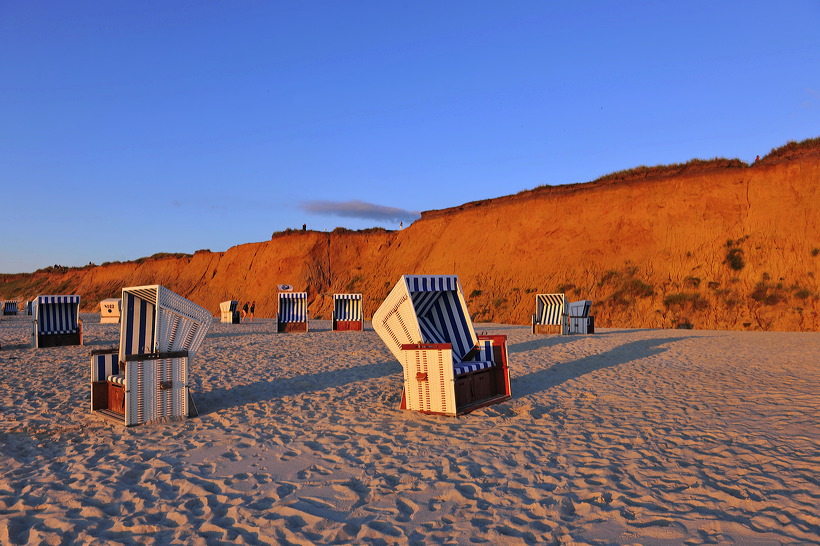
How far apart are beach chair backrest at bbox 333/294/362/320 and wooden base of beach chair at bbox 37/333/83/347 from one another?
888 centimetres

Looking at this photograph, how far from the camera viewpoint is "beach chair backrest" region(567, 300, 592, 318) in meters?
18.9

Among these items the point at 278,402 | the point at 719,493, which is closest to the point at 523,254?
the point at 278,402

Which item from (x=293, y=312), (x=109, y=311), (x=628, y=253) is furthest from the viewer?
(x=109, y=311)

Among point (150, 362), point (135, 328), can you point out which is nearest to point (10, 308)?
point (135, 328)

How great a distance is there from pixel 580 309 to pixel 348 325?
8.94 meters

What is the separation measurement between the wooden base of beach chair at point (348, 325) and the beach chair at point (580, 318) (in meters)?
8.10

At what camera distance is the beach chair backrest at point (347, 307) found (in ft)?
68.9

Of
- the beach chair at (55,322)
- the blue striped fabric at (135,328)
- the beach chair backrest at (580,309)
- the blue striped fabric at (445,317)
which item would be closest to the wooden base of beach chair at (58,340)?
the beach chair at (55,322)

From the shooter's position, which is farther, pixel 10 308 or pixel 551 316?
pixel 10 308

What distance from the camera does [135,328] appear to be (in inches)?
262

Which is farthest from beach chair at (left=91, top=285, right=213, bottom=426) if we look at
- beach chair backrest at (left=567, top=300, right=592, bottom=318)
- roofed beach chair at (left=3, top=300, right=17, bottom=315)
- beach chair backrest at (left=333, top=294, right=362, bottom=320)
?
roofed beach chair at (left=3, top=300, right=17, bottom=315)

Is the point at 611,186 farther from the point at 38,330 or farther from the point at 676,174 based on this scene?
the point at 38,330

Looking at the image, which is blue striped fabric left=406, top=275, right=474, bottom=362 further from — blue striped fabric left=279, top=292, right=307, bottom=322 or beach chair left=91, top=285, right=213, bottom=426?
blue striped fabric left=279, top=292, right=307, bottom=322

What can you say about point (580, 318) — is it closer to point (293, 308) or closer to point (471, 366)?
point (293, 308)
